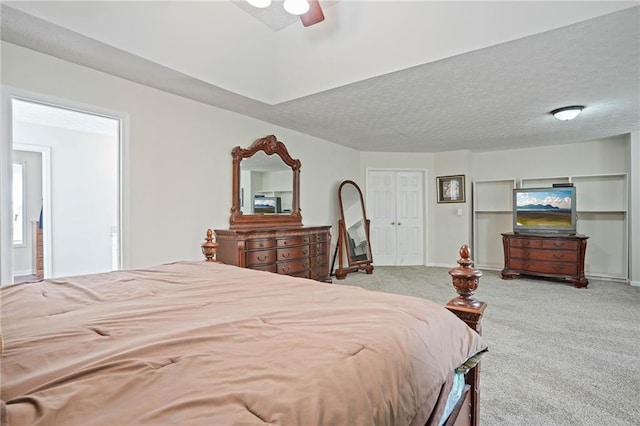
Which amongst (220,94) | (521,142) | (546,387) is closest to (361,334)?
(546,387)

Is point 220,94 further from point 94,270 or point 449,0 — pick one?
point 94,270

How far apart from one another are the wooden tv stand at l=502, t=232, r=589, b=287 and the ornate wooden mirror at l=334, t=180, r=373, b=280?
237cm

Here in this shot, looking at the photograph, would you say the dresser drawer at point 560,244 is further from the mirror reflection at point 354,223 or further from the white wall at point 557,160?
the mirror reflection at point 354,223

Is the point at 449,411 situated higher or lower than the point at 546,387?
higher

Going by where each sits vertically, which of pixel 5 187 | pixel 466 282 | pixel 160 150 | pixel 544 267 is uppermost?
pixel 160 150

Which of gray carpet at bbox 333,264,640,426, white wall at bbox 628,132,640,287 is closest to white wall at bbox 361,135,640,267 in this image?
white wall at bbox 628,132,640,287

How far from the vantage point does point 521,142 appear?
5609 millimetres

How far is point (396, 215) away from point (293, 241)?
3249 millimetres

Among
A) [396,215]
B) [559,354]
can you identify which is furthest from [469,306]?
[396,215]

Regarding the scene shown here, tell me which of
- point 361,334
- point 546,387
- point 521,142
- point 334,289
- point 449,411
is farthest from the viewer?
point 521,142

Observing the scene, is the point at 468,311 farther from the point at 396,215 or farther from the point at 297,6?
the point at 396,215

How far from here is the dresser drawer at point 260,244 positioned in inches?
144

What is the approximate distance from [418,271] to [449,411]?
5.08 m

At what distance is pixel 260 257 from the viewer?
3787 millimetres
